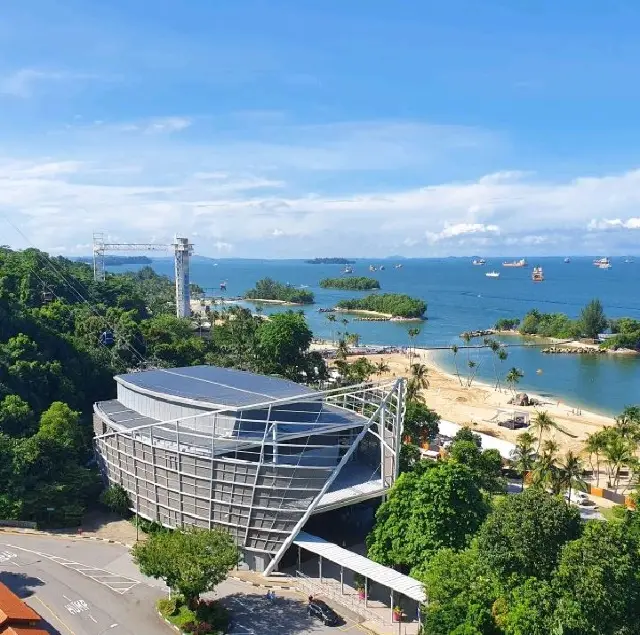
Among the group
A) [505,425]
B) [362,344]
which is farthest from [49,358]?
[362,344]

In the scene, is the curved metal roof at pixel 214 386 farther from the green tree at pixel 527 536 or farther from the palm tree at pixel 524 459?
the palm tree at pixel 524 459

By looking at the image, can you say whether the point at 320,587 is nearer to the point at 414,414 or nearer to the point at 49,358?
the point at 414,414

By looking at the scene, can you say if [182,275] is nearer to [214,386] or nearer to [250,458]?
[214,386]

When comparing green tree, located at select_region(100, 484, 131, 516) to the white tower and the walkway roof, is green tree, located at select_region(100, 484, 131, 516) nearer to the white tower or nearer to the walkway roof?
the walkway roof

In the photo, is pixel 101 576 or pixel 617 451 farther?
pixel 617 451

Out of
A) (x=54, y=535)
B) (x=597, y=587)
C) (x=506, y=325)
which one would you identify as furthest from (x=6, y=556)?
(x=506, y=325)

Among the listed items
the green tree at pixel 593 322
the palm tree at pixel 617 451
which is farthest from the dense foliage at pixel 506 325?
the palm tree at pixel 617 451

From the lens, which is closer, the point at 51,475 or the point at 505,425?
the point at 51,475

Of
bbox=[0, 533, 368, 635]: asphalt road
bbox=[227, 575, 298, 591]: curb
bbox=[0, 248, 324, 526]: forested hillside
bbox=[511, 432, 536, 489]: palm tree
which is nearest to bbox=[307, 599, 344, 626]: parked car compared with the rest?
bbox=[0, 533, 368, 635]: asphalt road
